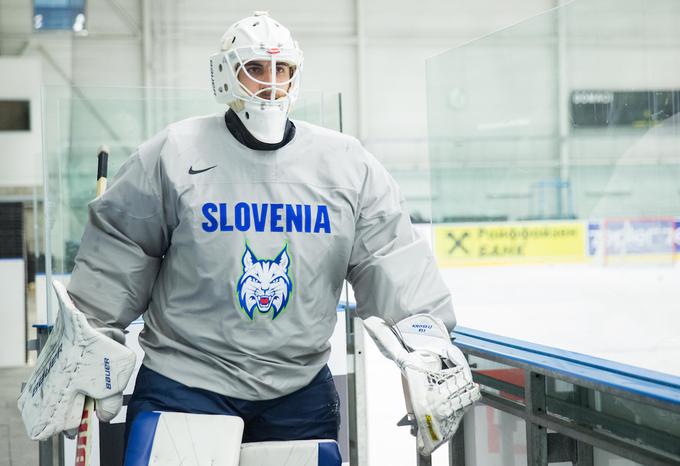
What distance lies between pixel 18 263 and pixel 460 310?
15.3ft

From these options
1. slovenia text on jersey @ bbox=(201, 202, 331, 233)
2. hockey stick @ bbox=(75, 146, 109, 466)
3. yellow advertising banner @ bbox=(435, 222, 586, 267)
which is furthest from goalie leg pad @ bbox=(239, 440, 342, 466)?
yellow advertising banner @ bbox=(435, 222, 586, 267)

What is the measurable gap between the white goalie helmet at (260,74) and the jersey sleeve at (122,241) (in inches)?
6.5

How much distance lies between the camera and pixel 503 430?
7.00 feet

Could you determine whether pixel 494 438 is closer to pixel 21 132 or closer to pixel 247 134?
pixel 247 134

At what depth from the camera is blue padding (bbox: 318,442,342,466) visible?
1.48 metres

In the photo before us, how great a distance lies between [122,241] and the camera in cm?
154

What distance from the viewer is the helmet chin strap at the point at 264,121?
1.54m

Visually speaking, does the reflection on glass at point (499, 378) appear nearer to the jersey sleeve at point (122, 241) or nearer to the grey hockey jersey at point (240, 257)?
the grey hockey jersey at point (240, 257)

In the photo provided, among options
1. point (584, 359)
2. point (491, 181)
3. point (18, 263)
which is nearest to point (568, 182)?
point (491, 181)

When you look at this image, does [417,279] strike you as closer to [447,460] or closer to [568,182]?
[447,460]

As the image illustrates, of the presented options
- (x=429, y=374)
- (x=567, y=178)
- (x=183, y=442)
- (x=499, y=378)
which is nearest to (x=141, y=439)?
(x=183, y=442)

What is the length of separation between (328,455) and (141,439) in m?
0.30

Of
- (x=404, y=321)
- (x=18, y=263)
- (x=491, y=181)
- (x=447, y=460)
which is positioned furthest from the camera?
(x=18, y=263)

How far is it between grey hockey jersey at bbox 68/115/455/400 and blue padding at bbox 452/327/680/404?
1.00 feet
